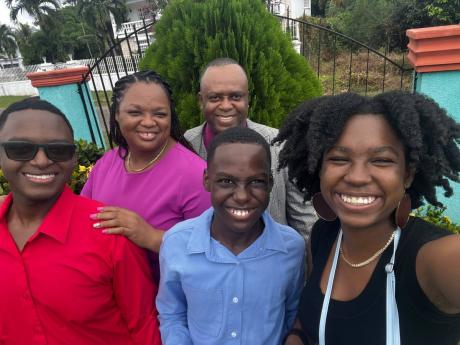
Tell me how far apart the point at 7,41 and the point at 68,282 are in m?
49.5

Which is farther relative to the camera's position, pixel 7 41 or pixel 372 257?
pixel 7 41

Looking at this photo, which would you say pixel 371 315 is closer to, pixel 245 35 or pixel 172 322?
pixel 172 322

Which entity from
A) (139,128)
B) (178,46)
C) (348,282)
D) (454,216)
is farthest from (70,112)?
(454,216)

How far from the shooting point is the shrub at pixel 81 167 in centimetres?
364

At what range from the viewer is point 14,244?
1586mm

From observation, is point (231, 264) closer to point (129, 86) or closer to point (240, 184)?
→ point (240, 184)

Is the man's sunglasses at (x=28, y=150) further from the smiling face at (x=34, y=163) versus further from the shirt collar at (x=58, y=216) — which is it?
the shirt collar at (x=58, y=216)

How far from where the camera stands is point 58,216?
5.29ft

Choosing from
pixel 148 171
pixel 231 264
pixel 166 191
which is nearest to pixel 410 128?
pixel 231 264

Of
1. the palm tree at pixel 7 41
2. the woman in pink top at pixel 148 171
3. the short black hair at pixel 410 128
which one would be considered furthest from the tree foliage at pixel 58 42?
the short black hair at pixel 410 128

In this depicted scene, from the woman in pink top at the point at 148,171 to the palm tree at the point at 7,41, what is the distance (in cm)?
4848

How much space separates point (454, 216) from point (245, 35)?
2830 millimetres

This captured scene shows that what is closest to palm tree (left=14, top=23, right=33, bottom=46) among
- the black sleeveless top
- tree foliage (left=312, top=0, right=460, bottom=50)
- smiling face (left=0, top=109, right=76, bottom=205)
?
tree foliage (left=312, top=0, right=460, bottom=50)

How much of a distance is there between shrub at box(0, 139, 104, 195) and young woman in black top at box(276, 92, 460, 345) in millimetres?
2817
